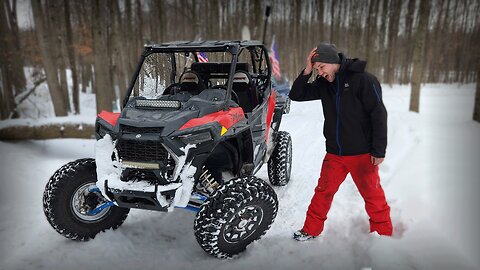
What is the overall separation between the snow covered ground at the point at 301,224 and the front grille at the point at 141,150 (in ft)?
3.17

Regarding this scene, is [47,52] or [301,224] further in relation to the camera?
[47,52]

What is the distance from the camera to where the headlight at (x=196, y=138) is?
289 centimetres

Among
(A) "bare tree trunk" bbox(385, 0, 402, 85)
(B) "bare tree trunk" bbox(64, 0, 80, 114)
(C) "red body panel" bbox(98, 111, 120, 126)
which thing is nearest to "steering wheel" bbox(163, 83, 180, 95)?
(C) "red body panel" bbox(98, 111, 120, 126)

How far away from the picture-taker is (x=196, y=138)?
2.93 m

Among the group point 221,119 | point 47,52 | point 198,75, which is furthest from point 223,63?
point 47,52

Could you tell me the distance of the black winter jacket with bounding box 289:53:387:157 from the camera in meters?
3.04

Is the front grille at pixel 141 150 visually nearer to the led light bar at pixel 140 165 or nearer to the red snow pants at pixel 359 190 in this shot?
the led light bar at pixel 140 165

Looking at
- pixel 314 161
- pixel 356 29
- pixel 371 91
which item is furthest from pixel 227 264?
pixel 356 29

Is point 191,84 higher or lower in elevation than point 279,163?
higher

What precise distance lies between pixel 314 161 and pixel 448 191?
1.92 m

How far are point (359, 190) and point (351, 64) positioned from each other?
46.7 inches

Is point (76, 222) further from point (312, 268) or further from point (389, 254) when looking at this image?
point (389, 254)

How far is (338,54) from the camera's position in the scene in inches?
123

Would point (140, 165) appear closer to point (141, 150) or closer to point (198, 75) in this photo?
point (141, 150)
